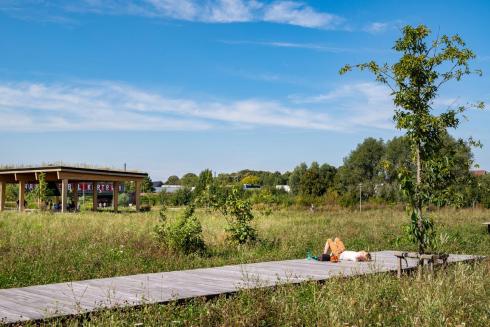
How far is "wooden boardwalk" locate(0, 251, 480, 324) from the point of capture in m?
5.48

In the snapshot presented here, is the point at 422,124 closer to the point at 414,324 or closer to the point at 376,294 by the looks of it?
the point at 376,294

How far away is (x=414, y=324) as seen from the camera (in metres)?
4.95

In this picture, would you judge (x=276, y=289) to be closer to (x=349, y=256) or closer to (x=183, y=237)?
(x=349, y=256)

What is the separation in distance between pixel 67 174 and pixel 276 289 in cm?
3014

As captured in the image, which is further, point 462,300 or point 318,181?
point 318,181

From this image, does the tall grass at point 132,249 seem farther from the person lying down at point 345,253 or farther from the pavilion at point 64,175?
the pavilion at point 64,175

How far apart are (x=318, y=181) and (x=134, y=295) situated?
52.3 m

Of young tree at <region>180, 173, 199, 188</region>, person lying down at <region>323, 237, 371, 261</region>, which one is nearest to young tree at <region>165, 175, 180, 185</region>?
young tree at <region>180, 173, 199, 188</region>

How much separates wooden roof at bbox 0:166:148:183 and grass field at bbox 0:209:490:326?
57.8 ft

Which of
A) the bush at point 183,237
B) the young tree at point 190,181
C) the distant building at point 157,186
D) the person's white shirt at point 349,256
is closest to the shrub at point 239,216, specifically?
the bush at point 183,237

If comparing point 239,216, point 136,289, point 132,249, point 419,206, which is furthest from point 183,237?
point 419,206

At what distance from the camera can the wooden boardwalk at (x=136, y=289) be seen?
5480 mm

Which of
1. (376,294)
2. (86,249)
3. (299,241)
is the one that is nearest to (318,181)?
(299,241)

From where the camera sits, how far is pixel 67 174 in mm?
34250
